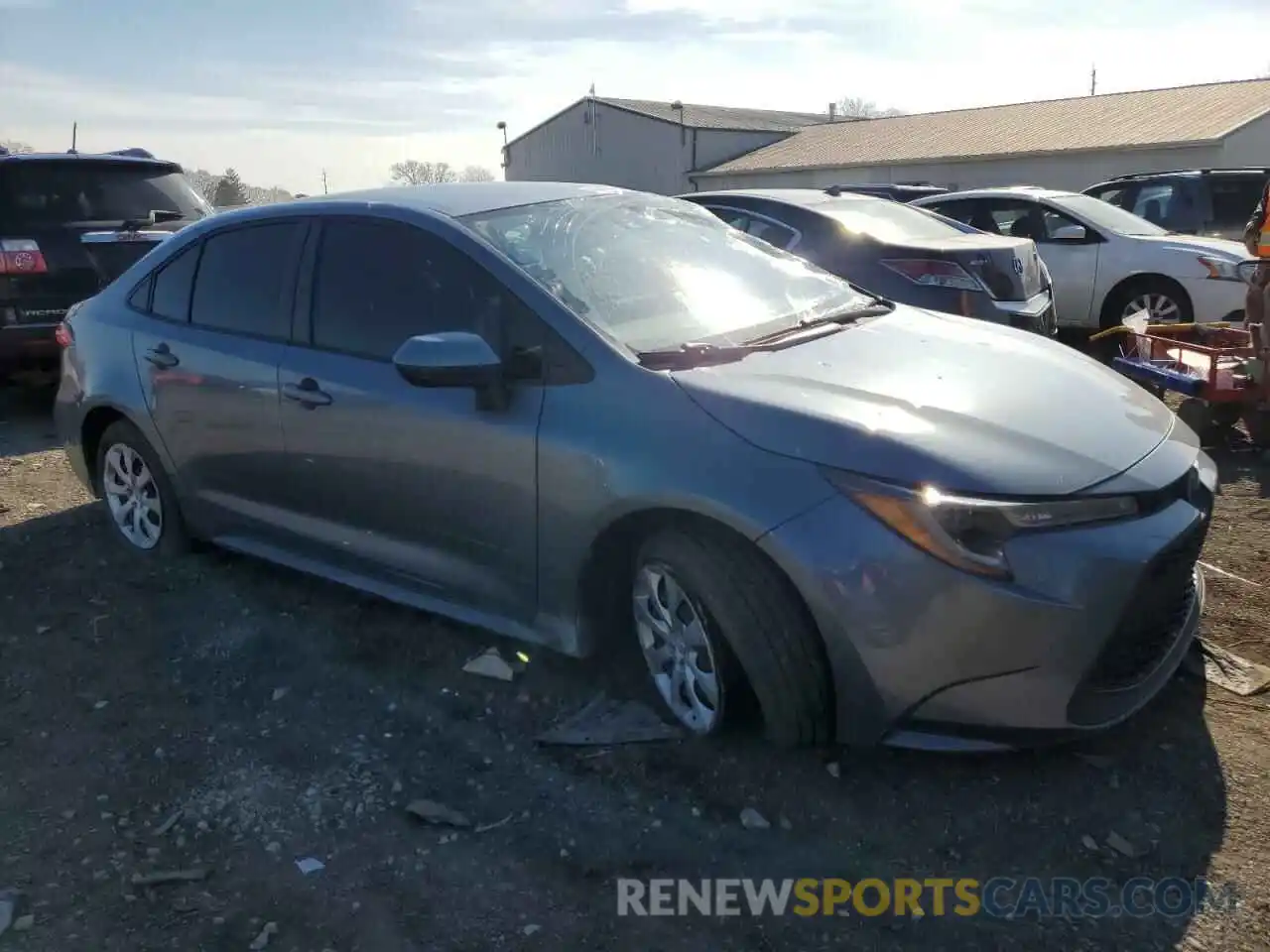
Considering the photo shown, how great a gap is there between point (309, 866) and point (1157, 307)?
8.39 metres

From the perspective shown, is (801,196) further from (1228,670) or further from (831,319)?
(1228,670)

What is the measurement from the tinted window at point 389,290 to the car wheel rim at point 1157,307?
715 centimetres

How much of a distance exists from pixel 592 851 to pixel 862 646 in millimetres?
883

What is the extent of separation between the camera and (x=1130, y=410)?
3.26 m

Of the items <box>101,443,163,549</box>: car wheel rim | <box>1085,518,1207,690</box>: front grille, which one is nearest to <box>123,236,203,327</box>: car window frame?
<box>101,443,163,549</box>: car wheel rim

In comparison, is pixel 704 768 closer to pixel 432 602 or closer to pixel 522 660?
pixel 522 660

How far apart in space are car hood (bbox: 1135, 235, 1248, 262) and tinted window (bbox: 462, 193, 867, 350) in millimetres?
5788

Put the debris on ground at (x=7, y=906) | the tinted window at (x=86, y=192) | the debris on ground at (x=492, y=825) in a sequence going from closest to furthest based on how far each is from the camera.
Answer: the debris on ground at (x=7, y=906) < the debris on ground at (x=492, y=825) < the tinted window at (x=86, y=192)

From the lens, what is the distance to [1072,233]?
366 inches

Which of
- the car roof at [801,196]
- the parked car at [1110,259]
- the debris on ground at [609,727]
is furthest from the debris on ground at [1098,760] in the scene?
the parked car at [1110,259]

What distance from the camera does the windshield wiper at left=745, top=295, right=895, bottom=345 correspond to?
3.55 meters

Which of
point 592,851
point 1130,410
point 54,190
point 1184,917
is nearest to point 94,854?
point 592,851

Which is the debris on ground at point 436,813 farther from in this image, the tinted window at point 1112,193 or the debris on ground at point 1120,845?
the tinted window at point 1112,193

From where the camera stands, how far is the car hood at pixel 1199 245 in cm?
861
